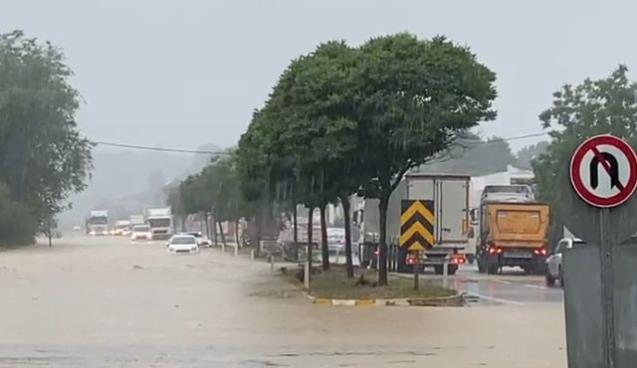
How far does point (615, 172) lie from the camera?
1033 centimetres

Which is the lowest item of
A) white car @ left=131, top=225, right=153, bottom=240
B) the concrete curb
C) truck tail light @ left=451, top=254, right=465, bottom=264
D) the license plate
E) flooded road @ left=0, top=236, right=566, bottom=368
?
flooded road @ left=0, top=236, right=566, bottom=368

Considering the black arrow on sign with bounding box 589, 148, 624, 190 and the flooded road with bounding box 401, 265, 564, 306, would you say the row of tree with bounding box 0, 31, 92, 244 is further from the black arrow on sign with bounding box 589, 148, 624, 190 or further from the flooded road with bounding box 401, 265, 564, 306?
the black arrow on sign with bounding box 589, 148, 624, 190

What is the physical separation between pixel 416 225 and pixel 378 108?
3.12 meters

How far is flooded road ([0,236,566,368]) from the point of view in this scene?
59.8 feet

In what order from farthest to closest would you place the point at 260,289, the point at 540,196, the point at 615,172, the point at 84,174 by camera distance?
the point at 84,174 → the point at 540,196 → the point at 260,289 → the point at 615,172

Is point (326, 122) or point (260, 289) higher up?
point (326, 122)

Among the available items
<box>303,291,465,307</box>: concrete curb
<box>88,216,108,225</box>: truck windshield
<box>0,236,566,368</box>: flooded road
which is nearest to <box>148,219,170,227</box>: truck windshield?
<box>88,216,108,225</box>: truck windshield

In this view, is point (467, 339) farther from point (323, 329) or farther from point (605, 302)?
point (605, 302)

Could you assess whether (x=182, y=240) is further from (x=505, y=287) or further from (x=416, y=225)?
(x=416, y=225)

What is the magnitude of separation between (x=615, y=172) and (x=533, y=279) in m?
37.2

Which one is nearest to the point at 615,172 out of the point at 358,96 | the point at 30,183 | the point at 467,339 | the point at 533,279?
the point at 467,339

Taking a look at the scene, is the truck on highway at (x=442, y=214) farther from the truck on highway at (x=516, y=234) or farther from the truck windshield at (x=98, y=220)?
the truck windshield at (x=98, y=220)

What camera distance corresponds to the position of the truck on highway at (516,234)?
166 feet

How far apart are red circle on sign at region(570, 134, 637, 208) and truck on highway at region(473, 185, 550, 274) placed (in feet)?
132
